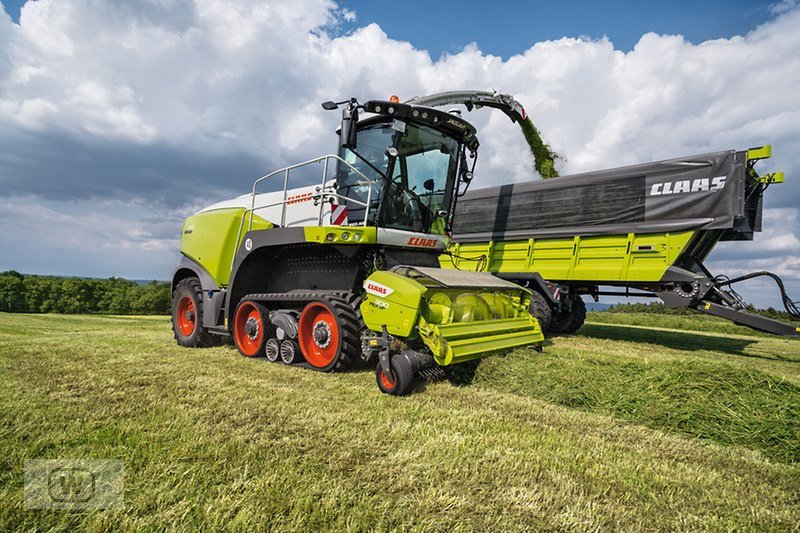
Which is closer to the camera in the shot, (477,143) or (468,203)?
(477,143)

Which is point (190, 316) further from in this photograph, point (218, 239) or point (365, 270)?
point (365, 270)

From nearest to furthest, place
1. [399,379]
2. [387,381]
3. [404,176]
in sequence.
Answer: [399,379], [387,381], [404,176]

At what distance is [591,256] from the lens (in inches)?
322

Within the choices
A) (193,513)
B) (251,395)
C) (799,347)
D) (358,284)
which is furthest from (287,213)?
(799,347)

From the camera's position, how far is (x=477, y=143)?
654 cm

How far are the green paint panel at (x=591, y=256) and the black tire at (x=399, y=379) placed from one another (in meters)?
3.48

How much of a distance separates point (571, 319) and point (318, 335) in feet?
22.3

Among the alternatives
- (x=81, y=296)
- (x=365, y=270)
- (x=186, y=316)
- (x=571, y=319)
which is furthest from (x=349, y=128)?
(x=81, y=296)

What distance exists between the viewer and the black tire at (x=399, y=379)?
3871mm

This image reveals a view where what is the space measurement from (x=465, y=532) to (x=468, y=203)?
9025 millimetres

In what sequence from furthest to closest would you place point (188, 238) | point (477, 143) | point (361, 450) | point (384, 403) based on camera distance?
point (188, 238)
point (477, 143)
point (384, 403)
point (361, 450)

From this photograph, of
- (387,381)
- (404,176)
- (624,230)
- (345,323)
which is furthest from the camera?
(624,230)

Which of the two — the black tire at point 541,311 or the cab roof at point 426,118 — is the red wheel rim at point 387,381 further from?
the black tire at point 541,311

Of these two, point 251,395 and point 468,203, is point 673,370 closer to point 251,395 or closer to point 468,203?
point 251,395
